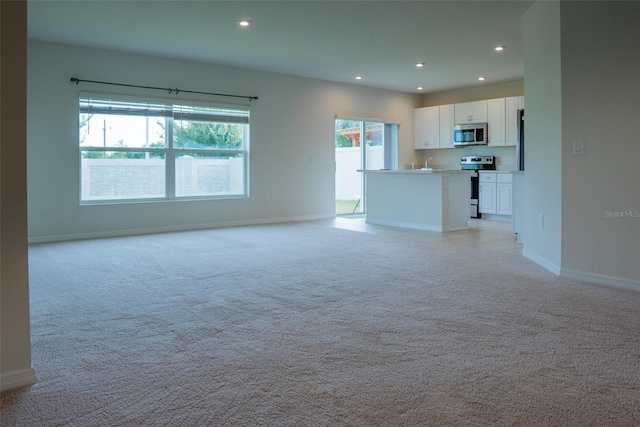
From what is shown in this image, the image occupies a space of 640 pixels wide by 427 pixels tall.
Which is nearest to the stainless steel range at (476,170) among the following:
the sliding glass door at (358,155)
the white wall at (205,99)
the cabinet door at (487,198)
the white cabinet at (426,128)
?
the cabinet door at (487,198)

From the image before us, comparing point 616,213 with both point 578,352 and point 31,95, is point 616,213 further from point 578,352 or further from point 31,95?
point 31,95

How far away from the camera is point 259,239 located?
242 inches

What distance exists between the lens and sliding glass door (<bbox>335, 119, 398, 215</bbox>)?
31.0 ft

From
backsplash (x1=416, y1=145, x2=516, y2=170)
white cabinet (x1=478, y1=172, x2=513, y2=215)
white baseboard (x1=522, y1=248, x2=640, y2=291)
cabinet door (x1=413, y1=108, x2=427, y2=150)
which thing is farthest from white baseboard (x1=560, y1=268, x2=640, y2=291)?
cabinet door (x1=413, y1=108, x2=427, y2=150)

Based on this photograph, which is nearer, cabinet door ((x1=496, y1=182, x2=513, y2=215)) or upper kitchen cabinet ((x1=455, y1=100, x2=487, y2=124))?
cabinet door ((x1=496, y1=182, x2=513, y2=215))

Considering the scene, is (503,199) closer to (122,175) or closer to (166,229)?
(166,229)

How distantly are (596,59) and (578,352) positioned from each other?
98.3 inches

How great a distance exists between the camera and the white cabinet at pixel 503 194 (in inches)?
333

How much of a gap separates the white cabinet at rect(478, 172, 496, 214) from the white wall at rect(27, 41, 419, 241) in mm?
1813

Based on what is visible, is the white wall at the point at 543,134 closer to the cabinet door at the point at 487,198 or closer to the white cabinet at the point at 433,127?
the cabinet door at the point at 487,198

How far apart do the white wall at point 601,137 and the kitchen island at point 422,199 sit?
2928mm

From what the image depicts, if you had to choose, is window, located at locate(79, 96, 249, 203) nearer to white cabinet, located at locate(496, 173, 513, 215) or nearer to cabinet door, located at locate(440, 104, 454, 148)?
cabinet door, located at locate(440, 104, 454, 148)

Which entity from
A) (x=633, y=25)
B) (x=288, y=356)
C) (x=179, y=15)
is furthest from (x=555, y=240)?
(x=179, y=15)

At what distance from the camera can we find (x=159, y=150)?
22.7ft
